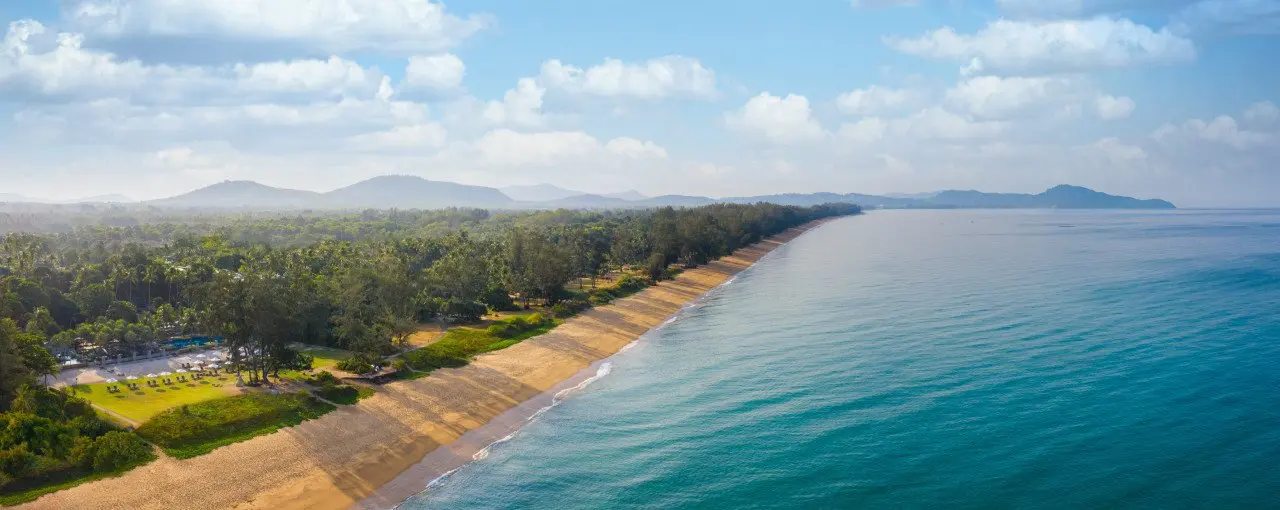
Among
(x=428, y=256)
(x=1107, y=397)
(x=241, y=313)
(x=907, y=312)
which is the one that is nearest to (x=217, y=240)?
(x=428, y=256)

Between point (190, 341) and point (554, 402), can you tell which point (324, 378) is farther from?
point (190, 341)

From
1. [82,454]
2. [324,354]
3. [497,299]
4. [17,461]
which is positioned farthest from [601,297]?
[17,461]

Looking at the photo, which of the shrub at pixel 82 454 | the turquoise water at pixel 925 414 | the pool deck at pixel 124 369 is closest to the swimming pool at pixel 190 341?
the pool deck at pixel 124 369

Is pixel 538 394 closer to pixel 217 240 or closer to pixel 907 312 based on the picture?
pixel 907 312

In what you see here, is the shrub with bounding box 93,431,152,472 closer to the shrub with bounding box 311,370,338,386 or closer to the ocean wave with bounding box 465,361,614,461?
the shrub with bounding box 311,370,338,386

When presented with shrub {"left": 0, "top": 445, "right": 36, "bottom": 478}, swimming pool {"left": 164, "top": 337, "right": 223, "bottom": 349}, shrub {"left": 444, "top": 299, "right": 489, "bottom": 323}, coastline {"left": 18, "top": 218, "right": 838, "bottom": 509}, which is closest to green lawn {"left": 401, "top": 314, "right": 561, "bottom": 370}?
coastline {"left": 18, "top": 218, "right": 838, "bottom": 509}
